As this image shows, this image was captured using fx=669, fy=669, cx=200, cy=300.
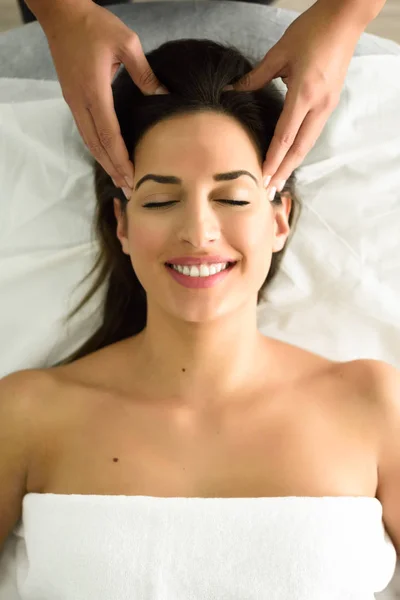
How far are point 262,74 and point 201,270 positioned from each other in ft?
1.23

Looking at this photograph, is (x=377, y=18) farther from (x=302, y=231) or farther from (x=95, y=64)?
(x=95, y=64)

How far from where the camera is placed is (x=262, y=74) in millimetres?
1209

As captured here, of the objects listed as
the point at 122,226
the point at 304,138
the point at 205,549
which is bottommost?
the point at 205,549

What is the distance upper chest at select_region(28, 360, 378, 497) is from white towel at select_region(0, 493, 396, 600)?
1.7 inches

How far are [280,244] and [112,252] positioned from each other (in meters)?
0.39

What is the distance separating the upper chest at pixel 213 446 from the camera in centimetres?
118

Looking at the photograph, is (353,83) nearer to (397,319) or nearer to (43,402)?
(397,319)

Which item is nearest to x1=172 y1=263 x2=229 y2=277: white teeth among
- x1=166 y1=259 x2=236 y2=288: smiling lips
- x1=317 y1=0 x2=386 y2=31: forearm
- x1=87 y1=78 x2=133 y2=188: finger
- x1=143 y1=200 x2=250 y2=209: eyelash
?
x1=166 y1=259 x2=236 y2=288: smiling lips

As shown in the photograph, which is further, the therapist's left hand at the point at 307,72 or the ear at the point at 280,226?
the ear at the point at 280,226

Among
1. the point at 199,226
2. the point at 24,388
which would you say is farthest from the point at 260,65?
the point at 24,388

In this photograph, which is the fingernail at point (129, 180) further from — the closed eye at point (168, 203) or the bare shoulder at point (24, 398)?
the bare shoulder at point (24, 398)

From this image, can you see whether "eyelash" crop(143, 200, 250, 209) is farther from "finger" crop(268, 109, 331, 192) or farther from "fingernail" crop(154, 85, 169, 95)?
"fingernail" crop(154, 85, 169, 95)

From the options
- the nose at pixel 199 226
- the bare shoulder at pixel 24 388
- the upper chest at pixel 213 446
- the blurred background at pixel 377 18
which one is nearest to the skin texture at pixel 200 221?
the nose at pixel 199 226

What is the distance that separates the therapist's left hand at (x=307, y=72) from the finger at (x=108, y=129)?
258 millimetres
